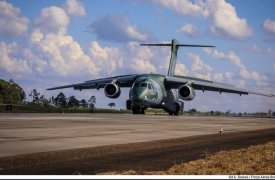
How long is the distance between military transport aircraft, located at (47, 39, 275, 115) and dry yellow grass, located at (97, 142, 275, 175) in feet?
114

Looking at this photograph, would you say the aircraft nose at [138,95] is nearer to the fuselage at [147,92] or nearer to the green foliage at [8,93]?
the fuselage at [147,92]

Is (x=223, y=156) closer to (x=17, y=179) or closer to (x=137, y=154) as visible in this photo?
(x=137, y=154)

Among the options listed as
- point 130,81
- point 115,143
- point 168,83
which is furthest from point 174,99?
point 115,143

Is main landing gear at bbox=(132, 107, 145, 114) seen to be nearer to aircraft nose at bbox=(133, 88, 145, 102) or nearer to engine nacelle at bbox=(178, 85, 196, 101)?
aircraft nose at bbox=(133, 88, 145, 102)

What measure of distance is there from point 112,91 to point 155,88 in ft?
15.8

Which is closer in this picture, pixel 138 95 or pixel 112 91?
pixel 138 95

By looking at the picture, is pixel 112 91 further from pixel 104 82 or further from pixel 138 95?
pixel 138 95

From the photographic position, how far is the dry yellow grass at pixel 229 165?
8102 millimetres

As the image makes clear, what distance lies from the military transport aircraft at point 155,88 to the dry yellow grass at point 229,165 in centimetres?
3467

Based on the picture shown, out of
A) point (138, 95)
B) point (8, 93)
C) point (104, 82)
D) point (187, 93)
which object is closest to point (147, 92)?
point (138, 95)

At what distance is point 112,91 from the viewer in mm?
48688

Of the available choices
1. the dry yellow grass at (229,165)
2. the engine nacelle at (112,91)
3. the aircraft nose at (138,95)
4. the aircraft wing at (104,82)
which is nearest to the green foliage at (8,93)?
the aircraft wing at (104,82)

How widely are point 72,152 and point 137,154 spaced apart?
5.33 feet

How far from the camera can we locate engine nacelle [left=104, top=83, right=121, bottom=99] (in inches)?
1905
